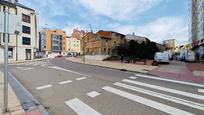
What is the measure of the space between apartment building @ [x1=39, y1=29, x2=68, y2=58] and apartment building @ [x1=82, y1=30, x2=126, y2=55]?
30914mm

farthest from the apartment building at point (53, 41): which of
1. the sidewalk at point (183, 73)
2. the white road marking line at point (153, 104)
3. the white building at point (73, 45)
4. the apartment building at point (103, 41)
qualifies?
the white road marking line at point (153, 104)

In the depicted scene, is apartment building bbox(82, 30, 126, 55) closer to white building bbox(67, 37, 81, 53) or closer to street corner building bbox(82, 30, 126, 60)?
street corner building bbox(82, 30, 126, 60)

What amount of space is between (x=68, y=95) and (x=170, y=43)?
13908 centimetres

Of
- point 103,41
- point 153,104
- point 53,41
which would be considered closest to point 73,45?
point 53,41

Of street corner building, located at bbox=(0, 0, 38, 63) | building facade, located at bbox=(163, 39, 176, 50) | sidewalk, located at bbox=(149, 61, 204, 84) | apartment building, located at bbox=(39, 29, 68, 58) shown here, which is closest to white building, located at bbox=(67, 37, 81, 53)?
apartment building, located at bbox=(39, 29, 68, 58)

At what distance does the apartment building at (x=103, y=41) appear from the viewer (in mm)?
67644

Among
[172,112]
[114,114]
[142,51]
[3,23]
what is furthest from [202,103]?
[142,51]

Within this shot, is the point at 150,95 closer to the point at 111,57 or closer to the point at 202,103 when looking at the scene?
the point at 202,103

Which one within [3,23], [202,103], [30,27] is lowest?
[202,103]

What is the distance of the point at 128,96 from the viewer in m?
8.98

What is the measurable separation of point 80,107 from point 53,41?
4079 inches

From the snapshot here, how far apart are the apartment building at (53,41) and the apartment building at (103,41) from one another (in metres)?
30.9

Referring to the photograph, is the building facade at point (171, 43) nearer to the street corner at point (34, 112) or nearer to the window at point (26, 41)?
the window at point (26, 41)

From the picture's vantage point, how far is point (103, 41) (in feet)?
225
